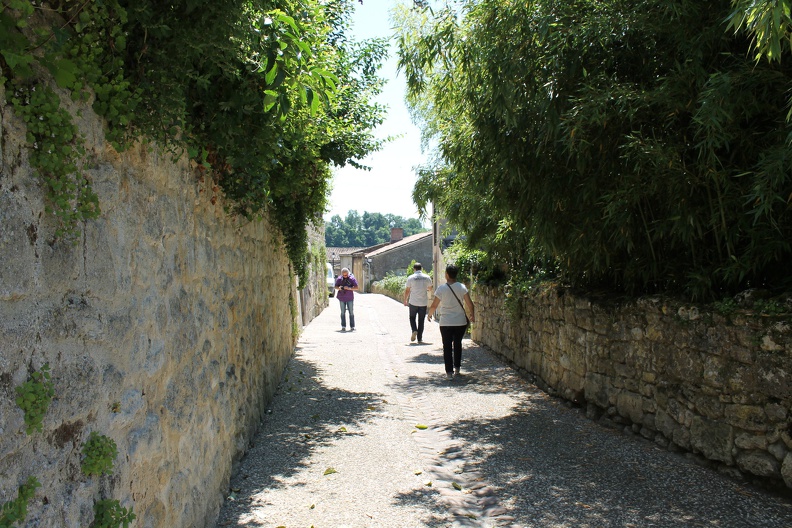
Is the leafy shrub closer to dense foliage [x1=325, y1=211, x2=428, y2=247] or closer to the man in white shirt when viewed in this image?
the man in white shirt

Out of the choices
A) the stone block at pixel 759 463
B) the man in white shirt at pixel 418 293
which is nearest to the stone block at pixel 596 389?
the stone block at pixel 759 463

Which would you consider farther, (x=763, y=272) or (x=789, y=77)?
(x=763, y=272)

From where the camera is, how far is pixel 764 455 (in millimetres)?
4344

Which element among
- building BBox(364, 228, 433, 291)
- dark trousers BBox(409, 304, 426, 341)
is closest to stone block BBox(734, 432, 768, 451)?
dark trousers BBox(409, 304, 426, 341)

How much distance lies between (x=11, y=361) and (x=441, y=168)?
396 inches

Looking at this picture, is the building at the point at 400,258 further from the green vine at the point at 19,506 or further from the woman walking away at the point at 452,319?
the green vine at the point at 19,506

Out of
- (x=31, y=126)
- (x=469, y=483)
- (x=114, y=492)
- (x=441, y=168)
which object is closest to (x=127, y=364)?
(x=114, y=492)

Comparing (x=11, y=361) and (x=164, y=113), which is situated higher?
(x=164, y=113)

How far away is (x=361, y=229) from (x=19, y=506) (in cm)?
12061

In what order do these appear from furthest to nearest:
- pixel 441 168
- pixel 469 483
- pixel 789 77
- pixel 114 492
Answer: pixel 441 168
pixel 469 483
pixel 789 77
pixel 114 492

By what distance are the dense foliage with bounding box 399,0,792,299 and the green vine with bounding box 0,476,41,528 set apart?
4041 millimetres

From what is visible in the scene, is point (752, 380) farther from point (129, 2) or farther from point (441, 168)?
point (441, 168)

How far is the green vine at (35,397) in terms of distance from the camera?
6.15 feet

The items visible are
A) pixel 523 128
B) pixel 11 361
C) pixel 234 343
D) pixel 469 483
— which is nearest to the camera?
pixel 11 361
